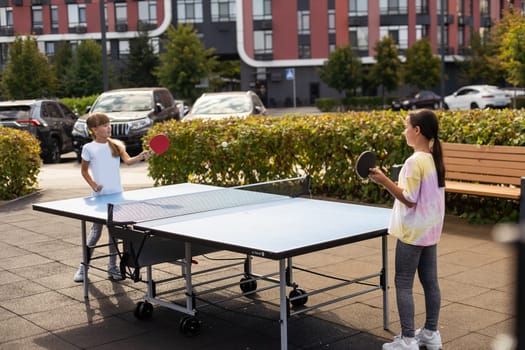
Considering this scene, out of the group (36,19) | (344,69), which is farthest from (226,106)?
(36,19)

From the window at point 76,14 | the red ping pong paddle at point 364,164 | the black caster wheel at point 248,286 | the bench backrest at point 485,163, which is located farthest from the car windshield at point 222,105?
the window at point 76,14

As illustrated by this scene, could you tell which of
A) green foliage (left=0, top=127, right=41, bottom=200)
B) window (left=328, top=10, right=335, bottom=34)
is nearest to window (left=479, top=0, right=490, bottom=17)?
window (left=328, top=10, right=335, bottom=34)

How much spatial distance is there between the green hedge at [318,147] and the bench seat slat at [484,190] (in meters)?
0.35

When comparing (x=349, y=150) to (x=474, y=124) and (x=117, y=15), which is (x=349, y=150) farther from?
(x=117, y=15)

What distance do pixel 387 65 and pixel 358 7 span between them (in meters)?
9.26

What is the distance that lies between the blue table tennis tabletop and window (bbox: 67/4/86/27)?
65217mm

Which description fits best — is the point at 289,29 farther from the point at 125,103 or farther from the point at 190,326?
the point at 190,326

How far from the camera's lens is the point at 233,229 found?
16.0 feet

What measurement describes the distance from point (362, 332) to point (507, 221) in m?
4.38

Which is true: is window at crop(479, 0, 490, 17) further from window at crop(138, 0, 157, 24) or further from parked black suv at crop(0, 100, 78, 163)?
parked black suv at crop(0, 100, 78, 163)

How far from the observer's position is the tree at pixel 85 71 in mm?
58222

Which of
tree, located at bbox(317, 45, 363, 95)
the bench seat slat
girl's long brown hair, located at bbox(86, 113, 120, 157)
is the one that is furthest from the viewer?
tree, located at bbox(317, 45, 363, 95)

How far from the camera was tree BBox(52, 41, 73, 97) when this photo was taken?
197ft

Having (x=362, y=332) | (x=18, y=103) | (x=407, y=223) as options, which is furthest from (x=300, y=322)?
(x=18, y=103)
